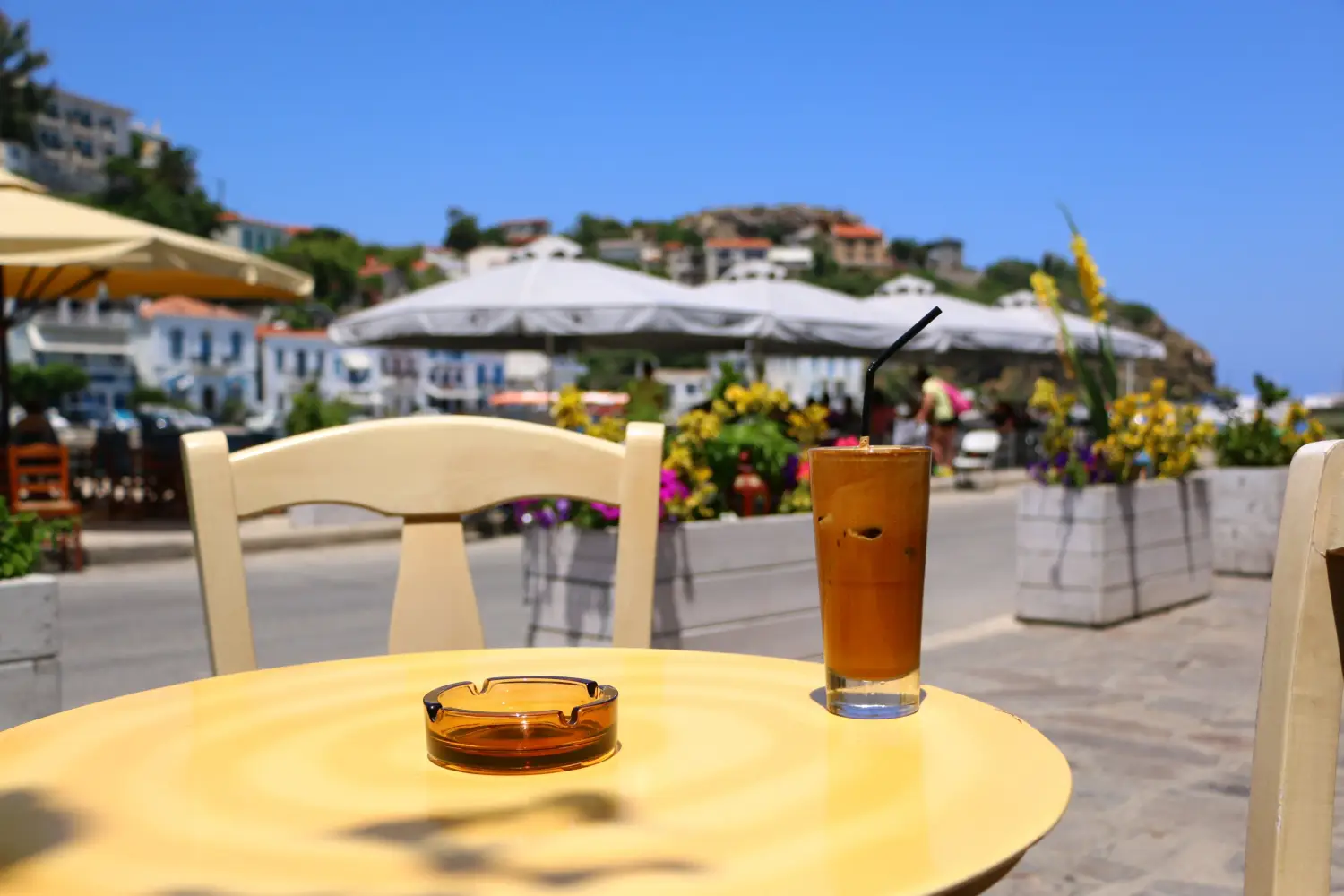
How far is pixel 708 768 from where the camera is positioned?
1037mm

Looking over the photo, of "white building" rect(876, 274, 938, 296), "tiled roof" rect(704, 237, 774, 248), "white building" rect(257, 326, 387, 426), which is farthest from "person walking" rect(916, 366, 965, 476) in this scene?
"tiled roof" rect(704, 237, 774, 248)

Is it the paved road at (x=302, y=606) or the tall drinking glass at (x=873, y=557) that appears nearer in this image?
the tall drinking glass at (x=873, y=557)

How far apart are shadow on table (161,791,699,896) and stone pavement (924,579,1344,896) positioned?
208 centimetres

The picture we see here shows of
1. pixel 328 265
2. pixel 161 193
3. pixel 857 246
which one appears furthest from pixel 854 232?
pixel 161 193

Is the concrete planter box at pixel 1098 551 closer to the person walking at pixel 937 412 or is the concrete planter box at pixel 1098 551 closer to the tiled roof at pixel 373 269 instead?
the person walking at pixel 937 412

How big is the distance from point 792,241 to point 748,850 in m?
164

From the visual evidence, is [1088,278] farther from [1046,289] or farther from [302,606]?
[302,606]

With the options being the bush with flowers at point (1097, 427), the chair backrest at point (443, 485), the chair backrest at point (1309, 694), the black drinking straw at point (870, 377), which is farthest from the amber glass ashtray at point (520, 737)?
the bush with flowers at point (1097, 427)

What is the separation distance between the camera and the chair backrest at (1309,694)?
963mm

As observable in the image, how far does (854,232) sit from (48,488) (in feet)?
527

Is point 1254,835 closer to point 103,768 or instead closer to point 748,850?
point 748,850

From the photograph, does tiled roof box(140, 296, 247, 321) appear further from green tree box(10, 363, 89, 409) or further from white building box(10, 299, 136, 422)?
green tree box(10, 363, 89, 409)

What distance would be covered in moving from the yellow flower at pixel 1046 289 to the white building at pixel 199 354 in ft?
230

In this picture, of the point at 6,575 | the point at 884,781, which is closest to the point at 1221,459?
the point at 6,575
